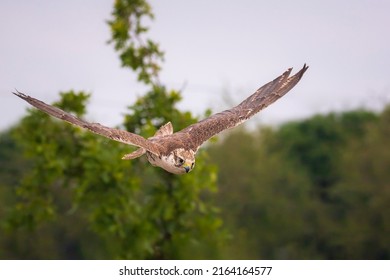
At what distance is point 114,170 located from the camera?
702 inches

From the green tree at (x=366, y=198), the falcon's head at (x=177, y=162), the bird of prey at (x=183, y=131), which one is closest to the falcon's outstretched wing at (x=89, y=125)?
the bird of prey at (x=183, y=131)

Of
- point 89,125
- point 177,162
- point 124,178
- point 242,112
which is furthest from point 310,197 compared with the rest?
point 89,125

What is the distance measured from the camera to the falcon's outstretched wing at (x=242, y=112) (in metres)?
12.7

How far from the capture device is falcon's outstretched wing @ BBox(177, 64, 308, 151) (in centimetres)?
1267

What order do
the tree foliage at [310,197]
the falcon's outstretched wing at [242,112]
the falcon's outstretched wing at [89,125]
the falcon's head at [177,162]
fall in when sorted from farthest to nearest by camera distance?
the tree foliage at [310,197] → the falcon's outstretched wing at [242,112] → the falcon's head at [177,162] → the falcon's outstretched wing at [89,125]

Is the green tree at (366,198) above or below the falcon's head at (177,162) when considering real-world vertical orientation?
above

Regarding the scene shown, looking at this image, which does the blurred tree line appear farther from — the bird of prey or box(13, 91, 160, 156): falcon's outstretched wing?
box(13, 91, 160, 156): falcon's outstretched wing

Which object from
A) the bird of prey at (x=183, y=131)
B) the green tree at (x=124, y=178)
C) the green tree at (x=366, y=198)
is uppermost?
the green tree at (x=366, y=198)

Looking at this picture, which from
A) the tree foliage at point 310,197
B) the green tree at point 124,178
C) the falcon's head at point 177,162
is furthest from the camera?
the tree foliage at point 310,197

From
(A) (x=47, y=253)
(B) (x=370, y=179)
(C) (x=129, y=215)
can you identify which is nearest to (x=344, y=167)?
(B) (x=370, y=179)

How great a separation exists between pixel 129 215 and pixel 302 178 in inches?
1225

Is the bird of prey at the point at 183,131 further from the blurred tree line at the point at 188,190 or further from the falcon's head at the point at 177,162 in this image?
the blurred tree line at the point at 188,190

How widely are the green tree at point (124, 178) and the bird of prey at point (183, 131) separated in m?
3.37
